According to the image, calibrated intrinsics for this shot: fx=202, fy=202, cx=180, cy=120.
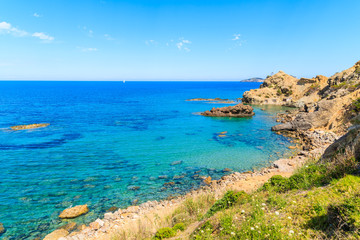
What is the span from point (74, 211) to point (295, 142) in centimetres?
3414

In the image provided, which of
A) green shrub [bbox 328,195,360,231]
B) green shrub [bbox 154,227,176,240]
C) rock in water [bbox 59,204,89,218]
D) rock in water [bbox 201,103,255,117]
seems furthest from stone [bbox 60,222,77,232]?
rock in water [bbox 201,103,255,117]

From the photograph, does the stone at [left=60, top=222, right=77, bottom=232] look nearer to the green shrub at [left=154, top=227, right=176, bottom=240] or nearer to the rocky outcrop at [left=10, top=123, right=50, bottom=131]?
the green shrub at [left=154, top=227, right=176, bottom=240]

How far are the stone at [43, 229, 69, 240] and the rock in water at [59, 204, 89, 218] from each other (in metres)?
1.74

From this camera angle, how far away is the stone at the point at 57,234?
1335 cm

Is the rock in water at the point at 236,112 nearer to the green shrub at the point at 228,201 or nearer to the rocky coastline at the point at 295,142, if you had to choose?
the rocky coastline at the point at 295,142

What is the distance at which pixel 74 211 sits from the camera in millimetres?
16078

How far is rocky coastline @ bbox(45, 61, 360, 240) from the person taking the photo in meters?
13.4

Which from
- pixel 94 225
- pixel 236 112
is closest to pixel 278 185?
pixel 94 225

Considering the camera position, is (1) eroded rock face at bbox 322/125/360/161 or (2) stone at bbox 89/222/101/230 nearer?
(1) eroded rock face at bbox 322/125/360/161

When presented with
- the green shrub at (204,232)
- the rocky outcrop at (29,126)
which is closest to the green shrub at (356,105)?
the green shrub at (204,232)

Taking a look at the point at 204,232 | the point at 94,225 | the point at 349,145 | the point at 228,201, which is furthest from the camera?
the point at 94,225

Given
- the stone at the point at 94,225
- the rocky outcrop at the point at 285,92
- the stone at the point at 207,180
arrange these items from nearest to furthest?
the stone at the point at 94,225
the stone at the point at 207,180
the rocky outcrop at the point at 285,92

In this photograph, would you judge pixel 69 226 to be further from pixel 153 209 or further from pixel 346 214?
pixel 346 214

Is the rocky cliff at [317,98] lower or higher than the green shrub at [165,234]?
higher
